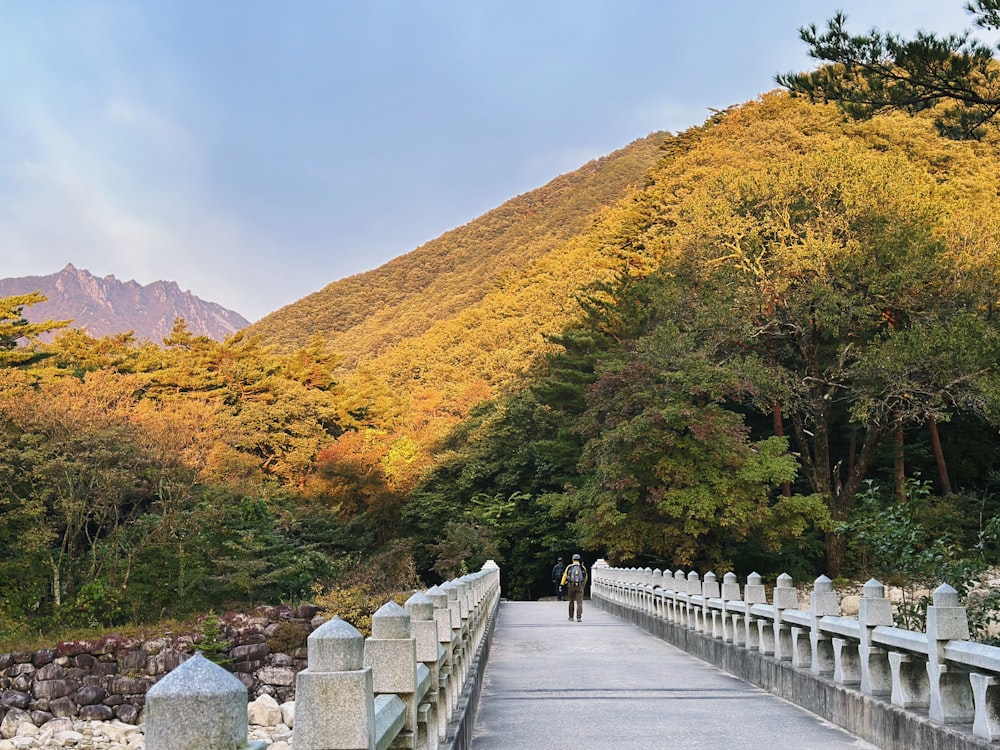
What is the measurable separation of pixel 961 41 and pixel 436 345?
69.5m

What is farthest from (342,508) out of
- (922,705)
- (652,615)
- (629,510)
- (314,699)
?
(314,699)

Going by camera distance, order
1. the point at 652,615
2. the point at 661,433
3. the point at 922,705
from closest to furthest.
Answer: the point at 922,705
the point at 652,615
the point at 661,433

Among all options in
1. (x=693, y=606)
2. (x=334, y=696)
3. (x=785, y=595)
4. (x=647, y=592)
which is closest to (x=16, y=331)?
(x=647, y=592)

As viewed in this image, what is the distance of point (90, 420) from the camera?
32.0 metres

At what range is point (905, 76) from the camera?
547 inches

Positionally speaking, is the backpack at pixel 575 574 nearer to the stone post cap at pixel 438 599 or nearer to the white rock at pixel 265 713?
the white rock at pixel 265 713

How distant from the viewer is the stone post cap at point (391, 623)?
471 cm

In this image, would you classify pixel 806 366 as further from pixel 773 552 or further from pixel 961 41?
pixel 961 41

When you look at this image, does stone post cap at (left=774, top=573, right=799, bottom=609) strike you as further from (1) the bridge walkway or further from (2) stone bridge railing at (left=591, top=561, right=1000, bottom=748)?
(1) the bridge walkway

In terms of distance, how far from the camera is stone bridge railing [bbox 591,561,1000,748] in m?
6.59

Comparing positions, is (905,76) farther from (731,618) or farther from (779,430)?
(779,430)

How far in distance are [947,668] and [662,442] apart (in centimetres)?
2199

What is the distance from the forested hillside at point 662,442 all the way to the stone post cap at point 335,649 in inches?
419

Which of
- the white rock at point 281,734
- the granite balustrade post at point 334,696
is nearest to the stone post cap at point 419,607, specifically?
the granite balustrade post at point 334,696
